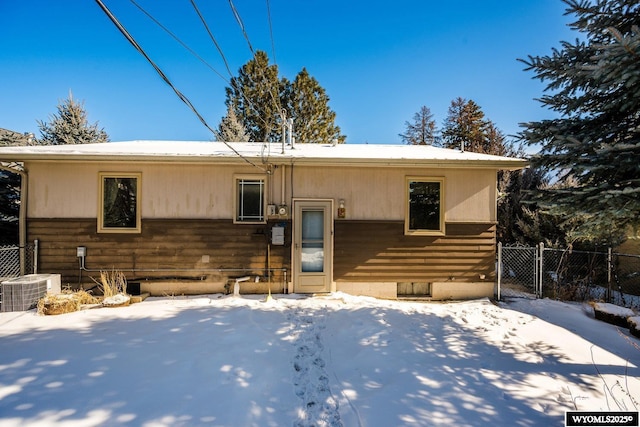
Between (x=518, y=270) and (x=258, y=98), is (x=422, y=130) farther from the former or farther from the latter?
(x=518, y=270)

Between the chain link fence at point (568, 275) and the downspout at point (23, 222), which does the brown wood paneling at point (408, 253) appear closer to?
the chain link fence at point (568, 275)

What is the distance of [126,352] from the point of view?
347cm

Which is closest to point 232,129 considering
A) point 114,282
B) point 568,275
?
point 114,282

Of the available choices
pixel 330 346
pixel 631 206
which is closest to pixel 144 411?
pixel 330 346

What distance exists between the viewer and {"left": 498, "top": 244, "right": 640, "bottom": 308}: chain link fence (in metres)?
6.34

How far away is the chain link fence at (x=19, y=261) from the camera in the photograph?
18.7 feet

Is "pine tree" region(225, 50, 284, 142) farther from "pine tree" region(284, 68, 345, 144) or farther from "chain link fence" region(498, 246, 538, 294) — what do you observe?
"chain link fence" region(498, 246, 538, 294)

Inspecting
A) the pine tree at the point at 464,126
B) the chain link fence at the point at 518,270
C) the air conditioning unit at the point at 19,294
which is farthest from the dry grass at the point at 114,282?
the pine tree at the point at 464,126

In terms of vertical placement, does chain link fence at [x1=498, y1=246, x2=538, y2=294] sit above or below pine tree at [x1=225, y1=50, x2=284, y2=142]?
below

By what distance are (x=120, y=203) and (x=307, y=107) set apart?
13809 mm

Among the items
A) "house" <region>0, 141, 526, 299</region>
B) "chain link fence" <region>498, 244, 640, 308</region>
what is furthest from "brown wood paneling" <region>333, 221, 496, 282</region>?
"chain link fence" <region>498, 244, 640, 308</region>

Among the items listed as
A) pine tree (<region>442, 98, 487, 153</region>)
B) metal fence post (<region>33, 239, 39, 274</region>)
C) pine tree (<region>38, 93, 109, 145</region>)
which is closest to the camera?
metal fence post (<region>33, 239, 39, 274</region>)

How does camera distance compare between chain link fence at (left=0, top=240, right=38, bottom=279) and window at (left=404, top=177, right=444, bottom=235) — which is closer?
chain link fence at (left=0, top=240, right=38, bottom=279)

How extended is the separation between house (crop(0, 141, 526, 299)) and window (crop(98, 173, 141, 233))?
0.02 metres
